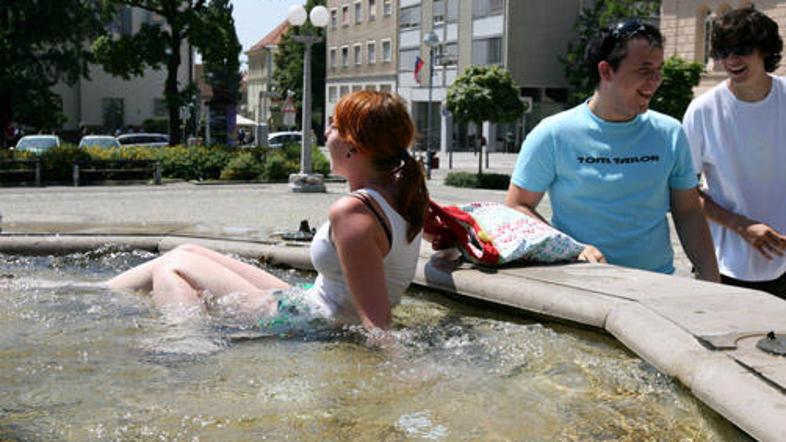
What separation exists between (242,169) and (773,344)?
82.4 ft

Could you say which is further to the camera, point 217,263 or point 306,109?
point 306,109

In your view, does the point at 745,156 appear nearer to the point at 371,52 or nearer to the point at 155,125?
the point at 155,125

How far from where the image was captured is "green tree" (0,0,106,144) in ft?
134

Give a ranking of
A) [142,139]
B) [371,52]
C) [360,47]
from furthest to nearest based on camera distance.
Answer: [360,47] < [371,52] < [142,139]

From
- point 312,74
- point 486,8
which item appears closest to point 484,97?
point 486,8

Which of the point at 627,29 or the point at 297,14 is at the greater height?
the point at 297,14

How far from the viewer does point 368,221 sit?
3.42 metres

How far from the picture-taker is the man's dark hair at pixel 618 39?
3.53m

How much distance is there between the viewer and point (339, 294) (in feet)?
12.1

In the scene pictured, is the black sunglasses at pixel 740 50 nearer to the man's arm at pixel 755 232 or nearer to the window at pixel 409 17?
the man's arm at pixel 755 232

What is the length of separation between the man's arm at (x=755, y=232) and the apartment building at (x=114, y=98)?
53.2m

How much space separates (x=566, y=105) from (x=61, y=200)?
4086 cm

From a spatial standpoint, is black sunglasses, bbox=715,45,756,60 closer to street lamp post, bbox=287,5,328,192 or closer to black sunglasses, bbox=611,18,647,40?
black sunglasses, bbox=611,18,647,40

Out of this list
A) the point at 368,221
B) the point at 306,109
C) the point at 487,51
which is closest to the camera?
the point at 368,221
